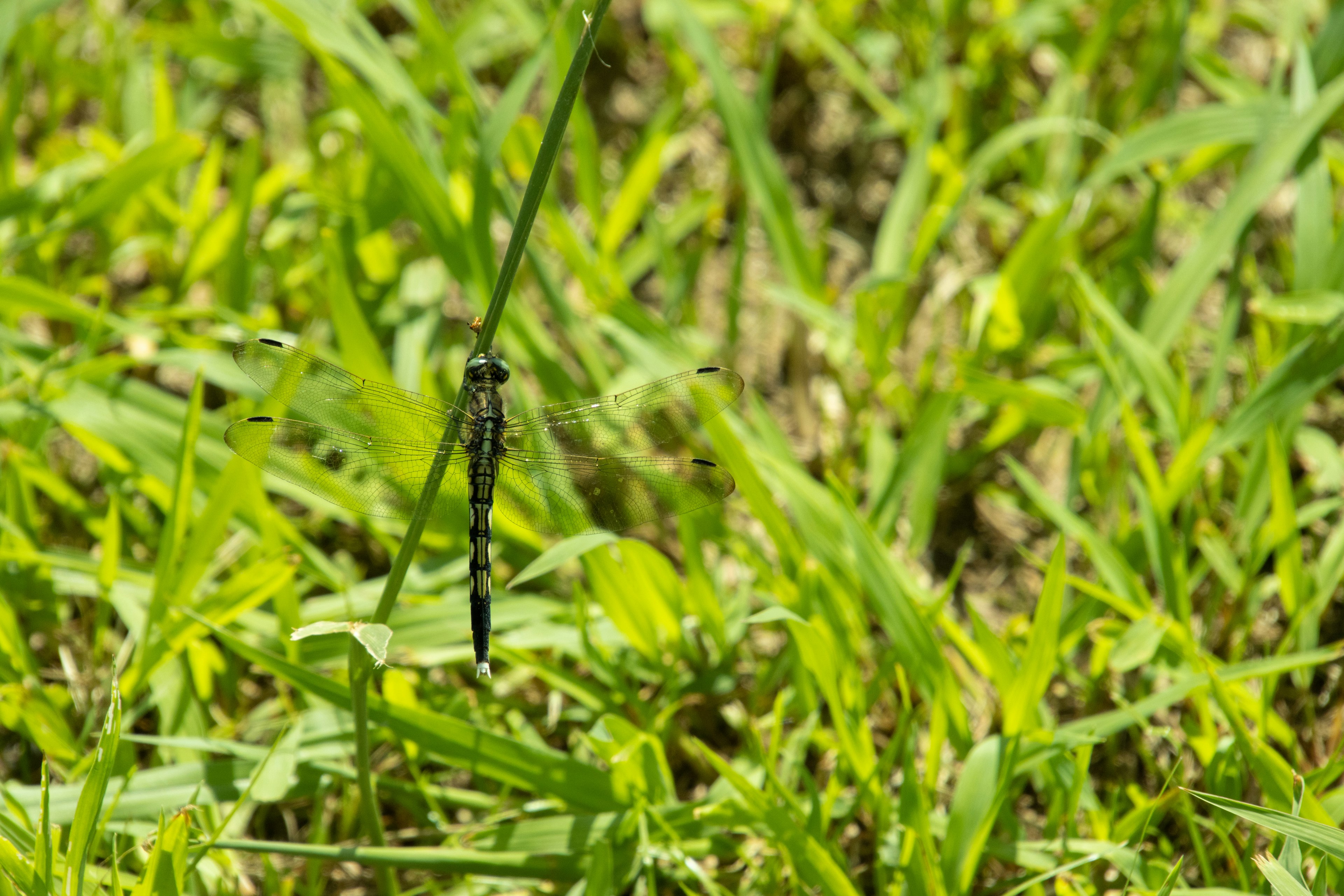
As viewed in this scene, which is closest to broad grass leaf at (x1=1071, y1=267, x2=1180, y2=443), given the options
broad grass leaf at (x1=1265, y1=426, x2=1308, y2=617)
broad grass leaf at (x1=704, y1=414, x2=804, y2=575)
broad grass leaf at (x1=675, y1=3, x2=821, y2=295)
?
broad grass leaf at (x1=1265, y1=426, x2=1308, y2=617)

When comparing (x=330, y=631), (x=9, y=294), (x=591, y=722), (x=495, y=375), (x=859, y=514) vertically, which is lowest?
(x=591, y=722)

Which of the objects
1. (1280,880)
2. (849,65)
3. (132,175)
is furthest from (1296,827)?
(132,175)

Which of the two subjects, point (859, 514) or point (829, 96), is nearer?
point (859, 514)

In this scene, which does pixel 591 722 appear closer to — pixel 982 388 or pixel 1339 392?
pixel 982 388

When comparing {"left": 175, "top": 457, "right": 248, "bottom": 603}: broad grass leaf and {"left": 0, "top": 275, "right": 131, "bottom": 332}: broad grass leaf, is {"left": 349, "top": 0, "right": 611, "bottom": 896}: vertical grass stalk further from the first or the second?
{"left": 0, "top": 275, "right": 131, "bottom": 332}: broad grass leaf

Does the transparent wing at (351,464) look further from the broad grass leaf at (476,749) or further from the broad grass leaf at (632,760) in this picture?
the broad grass leaf at (632,760)

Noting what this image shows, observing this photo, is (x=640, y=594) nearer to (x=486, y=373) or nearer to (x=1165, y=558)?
(x=486, y=373)

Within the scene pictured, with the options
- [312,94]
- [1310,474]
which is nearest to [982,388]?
[1310,474]
